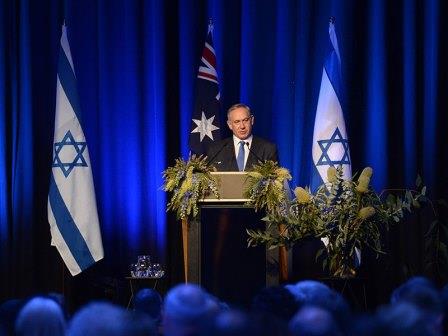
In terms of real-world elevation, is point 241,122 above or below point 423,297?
above

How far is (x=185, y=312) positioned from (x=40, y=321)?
0.44m

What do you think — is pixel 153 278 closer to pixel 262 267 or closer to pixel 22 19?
pixel 262 267

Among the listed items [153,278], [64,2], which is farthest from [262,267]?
[64,2]

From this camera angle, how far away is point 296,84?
349 inches

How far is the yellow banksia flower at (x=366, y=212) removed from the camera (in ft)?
20.5

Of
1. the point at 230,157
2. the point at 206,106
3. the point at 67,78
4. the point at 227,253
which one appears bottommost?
the point at 227,253

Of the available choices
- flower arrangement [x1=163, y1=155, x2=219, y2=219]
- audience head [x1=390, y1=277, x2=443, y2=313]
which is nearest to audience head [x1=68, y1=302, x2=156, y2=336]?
audience head [x1=390, y1=277, x2=443, y2=313]

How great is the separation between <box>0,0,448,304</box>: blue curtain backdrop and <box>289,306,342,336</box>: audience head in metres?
5.99

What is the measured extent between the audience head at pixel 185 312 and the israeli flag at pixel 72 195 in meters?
5.16

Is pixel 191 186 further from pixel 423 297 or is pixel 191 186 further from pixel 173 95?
pixel 423 297

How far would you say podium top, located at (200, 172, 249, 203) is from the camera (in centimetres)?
620

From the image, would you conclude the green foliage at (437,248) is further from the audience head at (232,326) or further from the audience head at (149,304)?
the audience head at (232,326)

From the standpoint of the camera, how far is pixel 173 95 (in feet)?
29.2

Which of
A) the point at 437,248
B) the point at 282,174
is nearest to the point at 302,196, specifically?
the point at 282,174
